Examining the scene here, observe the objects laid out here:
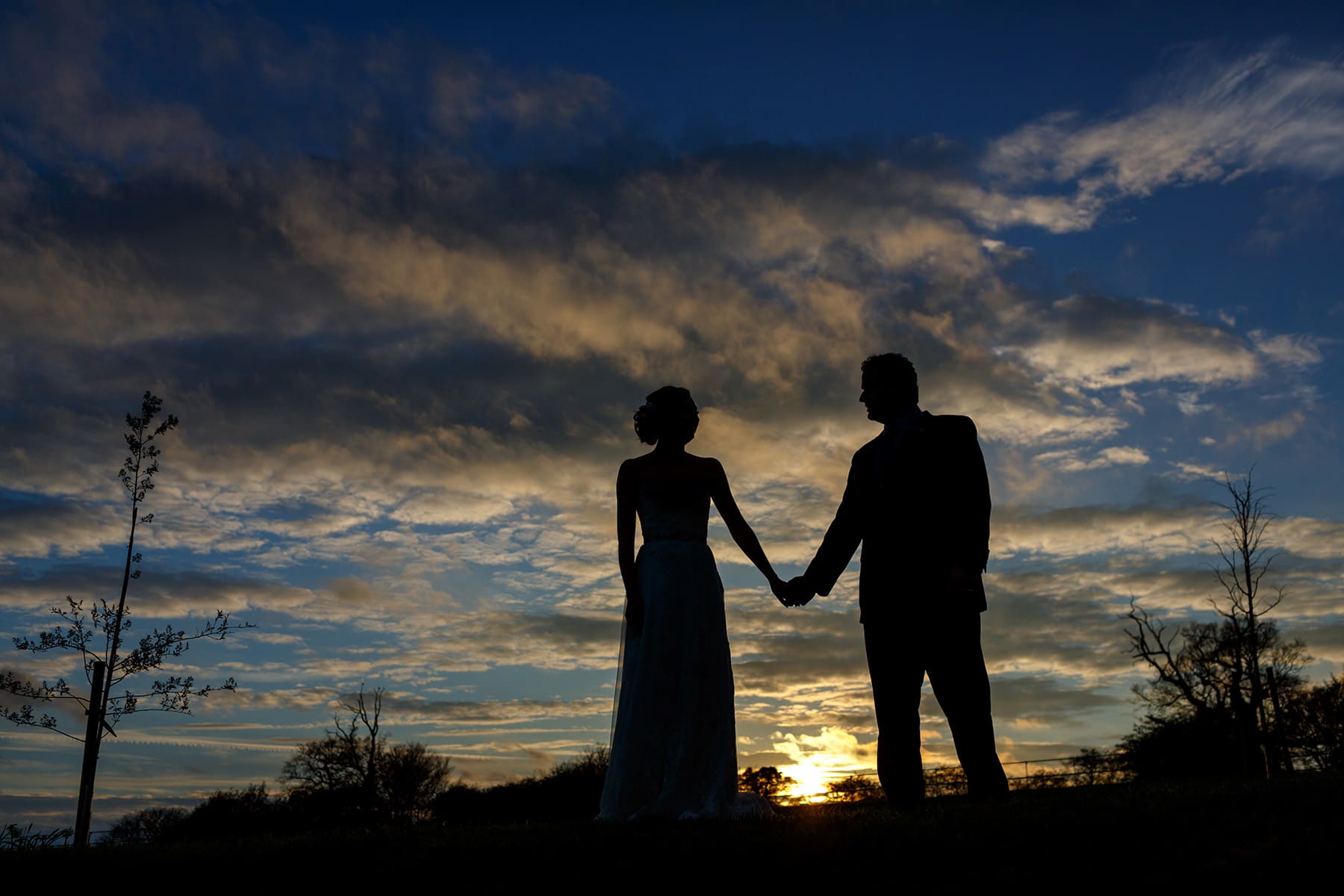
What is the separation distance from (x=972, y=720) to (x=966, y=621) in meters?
0.71

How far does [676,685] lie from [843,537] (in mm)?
1934

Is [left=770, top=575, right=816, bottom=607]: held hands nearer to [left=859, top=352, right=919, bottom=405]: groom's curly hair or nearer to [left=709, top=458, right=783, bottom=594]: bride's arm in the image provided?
[left=709, top=458, right=783, bottom=594]: bride's arm

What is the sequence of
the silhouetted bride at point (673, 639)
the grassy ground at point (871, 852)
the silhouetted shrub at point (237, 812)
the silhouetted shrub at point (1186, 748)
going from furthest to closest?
the silhouetted shrub at point (237, 812), the silhouetted shrub at point (1186, 748), the silhouetted bride at point (673, 639), the grassy ground at point (871, 852)

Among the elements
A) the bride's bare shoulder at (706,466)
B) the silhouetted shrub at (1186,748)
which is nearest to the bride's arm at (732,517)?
the bride's bare shoulder at (706,466)

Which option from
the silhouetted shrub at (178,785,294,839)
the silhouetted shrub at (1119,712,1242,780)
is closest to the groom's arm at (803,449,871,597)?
the silhouetted shrub at (1119,712,1242,780)

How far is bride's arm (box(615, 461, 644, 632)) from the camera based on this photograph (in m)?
8.80

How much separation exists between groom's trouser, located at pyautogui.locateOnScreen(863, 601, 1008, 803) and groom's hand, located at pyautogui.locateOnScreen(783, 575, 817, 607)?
143cm

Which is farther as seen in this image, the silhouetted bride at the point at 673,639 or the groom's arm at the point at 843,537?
the silhouetted bride at the point at 673,639

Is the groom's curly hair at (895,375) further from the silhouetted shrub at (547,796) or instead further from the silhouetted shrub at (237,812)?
the silhouetted shrub at (237,812)

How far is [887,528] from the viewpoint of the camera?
782 centimetres

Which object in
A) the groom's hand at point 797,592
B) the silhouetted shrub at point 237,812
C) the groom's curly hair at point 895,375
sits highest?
the groom's curly hair at point 895,375

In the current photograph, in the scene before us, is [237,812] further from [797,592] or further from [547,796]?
[797,592]

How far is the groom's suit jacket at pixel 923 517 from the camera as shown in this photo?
7590 millimetres

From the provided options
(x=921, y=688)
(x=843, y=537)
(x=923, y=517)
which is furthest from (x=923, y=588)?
(x=843, y=537)
